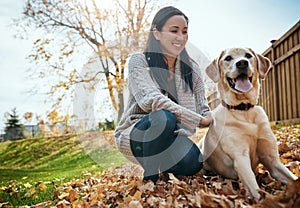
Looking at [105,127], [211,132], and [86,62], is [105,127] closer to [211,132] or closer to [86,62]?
[86,62]

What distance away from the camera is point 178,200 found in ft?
6.77

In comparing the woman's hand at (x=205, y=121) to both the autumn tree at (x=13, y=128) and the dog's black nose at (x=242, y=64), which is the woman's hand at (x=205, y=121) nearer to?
the dog's black nose at (x=242, y=64)

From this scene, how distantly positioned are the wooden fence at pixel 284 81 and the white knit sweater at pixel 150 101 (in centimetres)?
288

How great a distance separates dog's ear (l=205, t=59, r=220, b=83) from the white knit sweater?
1.13 ft

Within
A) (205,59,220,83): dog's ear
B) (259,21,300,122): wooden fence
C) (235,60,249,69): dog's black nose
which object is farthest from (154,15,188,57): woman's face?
(259,21,300,122): wooden fence

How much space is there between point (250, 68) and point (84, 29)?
1016 cm

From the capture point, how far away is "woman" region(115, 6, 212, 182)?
2617mm

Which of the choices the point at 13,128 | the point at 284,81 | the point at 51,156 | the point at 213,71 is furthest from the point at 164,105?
the point at 13,128

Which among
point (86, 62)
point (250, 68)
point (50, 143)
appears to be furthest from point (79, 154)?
point (250, 68)

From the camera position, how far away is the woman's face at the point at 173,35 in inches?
113

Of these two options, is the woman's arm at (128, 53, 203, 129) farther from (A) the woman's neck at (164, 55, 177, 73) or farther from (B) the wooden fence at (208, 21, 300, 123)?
(B) the wooden fence at (208, 21, 300, 123)

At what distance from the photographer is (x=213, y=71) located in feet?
8.80

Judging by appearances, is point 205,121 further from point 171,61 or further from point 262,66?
point 171,61

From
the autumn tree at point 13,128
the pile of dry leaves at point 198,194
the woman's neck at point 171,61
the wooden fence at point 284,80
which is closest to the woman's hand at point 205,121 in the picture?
the pile of dry leaves at point 198,194
